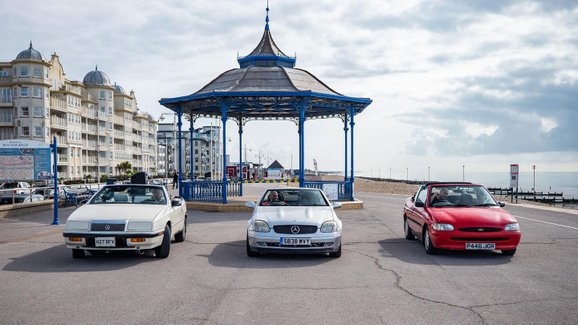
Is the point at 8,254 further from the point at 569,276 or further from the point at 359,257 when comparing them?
the point at 569,276

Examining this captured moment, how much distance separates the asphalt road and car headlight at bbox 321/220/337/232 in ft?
1.93

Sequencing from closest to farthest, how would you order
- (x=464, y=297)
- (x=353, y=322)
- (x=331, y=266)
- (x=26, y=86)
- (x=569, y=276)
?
(x=353, y=322)
(x=464, y=297)
(x=569, y=276)
(x=331, y=266)
(x=26, y=86)

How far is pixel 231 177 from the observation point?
31953 millimetres

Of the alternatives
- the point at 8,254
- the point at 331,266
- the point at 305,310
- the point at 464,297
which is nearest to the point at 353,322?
the point at 305,310

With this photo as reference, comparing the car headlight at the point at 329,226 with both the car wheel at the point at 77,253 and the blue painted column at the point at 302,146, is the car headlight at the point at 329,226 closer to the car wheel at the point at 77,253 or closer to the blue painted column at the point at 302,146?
the car wheel at the point at 77,253

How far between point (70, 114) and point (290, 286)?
71993 mm

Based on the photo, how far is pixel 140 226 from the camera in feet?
30.4

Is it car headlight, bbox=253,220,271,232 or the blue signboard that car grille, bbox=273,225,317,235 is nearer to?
car headlight, bbox=253,220,271,232

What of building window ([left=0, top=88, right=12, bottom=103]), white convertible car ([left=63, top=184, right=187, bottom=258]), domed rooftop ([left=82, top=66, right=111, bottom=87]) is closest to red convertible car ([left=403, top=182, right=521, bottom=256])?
white convertible car ([left=63, top=184, right=187, bottom=258])

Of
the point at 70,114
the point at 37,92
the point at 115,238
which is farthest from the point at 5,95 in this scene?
the point at 115,238

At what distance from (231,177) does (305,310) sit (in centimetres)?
2621

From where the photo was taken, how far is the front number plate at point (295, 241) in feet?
30.6

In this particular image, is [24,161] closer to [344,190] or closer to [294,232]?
[344,190]

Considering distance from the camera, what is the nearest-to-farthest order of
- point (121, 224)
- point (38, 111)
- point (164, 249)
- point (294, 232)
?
point (121, 224)
point (294, 232)
point (164, 249)
point (38, 111)
